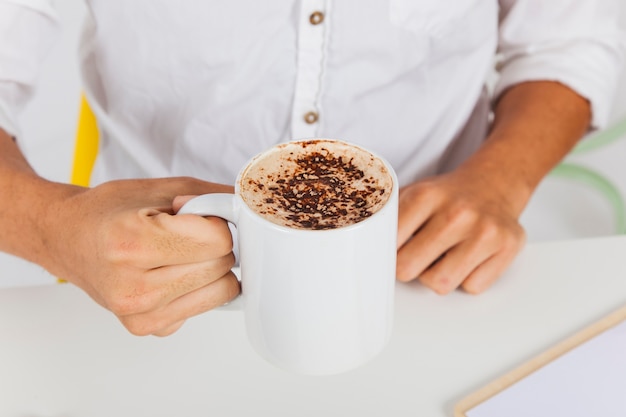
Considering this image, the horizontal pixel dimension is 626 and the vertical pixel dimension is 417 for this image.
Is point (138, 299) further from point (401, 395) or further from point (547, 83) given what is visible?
point (547, 83)

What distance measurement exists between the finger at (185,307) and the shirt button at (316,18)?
0.35 m

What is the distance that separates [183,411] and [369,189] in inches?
9.7

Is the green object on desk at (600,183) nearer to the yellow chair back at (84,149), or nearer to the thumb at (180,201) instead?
the yellow chair back at (84,149)

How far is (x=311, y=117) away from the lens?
88 cm

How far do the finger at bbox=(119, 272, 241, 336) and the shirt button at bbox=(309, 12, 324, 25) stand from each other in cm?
35

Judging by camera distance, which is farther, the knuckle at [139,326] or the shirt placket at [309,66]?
the shirt placket at [309,66]

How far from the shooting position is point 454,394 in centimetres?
62

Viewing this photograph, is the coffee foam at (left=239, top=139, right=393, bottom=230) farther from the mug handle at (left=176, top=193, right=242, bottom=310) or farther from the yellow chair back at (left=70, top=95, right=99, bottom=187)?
the yellow chair back at (left=70, top=95, right=99, bottom=187)

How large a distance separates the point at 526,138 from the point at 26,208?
527mm

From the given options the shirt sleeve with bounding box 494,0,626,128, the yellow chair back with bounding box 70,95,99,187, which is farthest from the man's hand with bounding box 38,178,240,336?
the shirt sleeve with bounding box 494,0,626,128

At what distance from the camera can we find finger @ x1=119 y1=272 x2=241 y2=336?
21.6 inches

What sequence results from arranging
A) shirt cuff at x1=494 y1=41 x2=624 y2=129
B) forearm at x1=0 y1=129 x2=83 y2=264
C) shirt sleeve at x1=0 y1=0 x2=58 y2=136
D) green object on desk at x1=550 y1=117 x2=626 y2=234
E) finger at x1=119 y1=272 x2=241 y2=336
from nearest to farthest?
finger at x1=119 y1=272 x2=241 y2=336 → forearm at x1=0 y1=129 x2=83 y2=264 → shirt sleeve at x1=0 y1=0 x2=58 y2=136 → shirt cuff at x1=494 y1=41 x2=624 y2=129 → green object on desk at x1=550 y1=117 x2=626 y2=234

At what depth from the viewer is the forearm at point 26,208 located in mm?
665

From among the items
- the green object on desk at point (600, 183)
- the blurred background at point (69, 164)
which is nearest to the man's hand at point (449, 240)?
the blurred background at point (69, 164)
